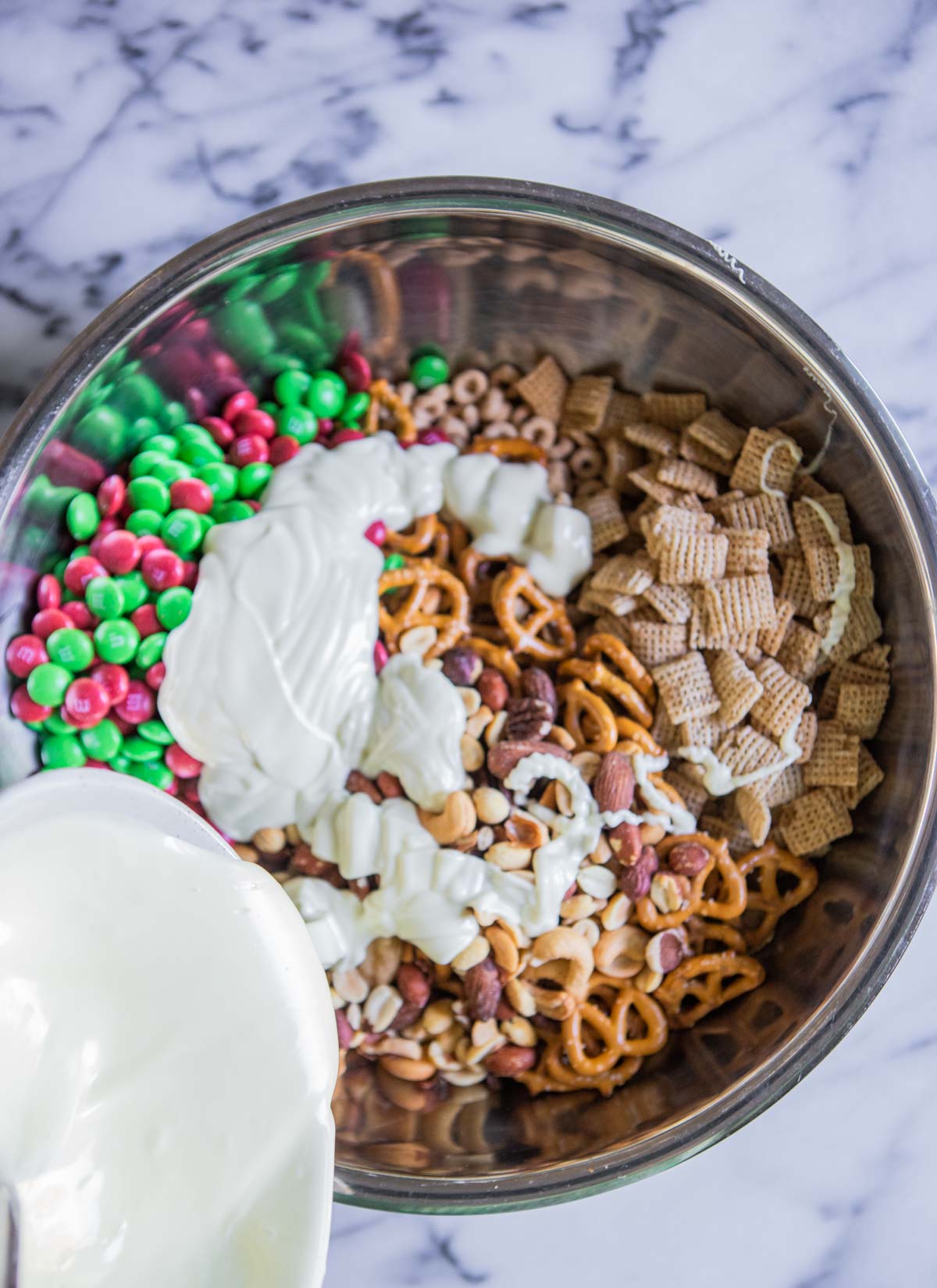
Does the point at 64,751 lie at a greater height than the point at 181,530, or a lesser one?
lesser

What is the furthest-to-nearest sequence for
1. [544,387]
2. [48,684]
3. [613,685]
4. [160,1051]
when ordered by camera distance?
[544,387]
[613,685]
[48,684]
[160,1051]

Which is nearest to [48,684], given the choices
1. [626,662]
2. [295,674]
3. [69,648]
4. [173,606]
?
[69,648]

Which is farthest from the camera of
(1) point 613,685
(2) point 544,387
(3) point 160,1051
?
(2) point 544,387

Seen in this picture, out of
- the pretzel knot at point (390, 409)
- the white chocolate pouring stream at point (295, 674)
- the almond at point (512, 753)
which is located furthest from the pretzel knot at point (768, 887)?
the pretzel knot at point (390, 409)

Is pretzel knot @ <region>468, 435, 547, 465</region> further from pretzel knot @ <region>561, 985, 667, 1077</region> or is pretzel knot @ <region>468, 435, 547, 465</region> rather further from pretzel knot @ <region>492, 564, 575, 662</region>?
pretzel knot @ <region>561, 985, 667, 1077</region>

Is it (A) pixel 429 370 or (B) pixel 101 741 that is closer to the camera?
(B) pixel 101 741

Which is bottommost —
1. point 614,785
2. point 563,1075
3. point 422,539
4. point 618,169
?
point 563,1075

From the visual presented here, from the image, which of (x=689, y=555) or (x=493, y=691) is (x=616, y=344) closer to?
(x=689, y=555)
